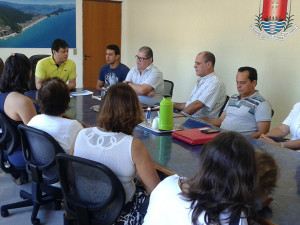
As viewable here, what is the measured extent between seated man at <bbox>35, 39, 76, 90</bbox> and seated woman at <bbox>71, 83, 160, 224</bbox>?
2.28 meters

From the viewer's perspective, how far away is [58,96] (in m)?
2.11

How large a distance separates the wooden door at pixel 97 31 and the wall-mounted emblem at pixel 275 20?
3343mm

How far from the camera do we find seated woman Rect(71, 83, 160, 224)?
1.53 metres

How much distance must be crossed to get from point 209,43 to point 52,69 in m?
2.16

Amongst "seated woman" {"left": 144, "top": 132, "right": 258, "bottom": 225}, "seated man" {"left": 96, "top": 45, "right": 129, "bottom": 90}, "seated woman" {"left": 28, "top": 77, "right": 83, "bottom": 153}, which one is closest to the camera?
"seated woman" {"left": 144, "top": 132, "right": 258, "bottom": 225}

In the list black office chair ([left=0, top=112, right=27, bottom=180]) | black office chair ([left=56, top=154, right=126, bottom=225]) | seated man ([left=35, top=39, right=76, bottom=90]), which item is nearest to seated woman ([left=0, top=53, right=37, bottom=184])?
black office chair ([left=0, top=112, right=27, bottom=180])

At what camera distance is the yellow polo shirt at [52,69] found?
3854 mm

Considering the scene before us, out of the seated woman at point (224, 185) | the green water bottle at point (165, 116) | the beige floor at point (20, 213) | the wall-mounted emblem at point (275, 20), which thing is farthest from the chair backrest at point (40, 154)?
the wall-mounted emblem at point (275, 20)

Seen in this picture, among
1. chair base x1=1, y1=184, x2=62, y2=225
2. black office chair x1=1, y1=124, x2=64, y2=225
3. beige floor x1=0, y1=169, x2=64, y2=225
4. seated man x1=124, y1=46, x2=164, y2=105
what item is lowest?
beige floor x1=0, y1=169, x2=64, y2=225

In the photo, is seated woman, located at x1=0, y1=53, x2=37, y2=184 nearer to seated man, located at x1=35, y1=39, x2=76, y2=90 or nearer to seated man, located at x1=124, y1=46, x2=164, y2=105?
seated man, located at x1=35, y1=39, x2=76, y2=90

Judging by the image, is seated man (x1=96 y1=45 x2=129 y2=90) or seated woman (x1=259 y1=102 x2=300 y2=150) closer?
seated woman (x1=259 y1=102 x2=300 y2=150)

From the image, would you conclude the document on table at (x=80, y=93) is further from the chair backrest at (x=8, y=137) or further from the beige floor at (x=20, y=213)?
the chair backrest at (x=8, y=137)

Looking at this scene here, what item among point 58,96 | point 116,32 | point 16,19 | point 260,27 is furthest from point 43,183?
point 116,32

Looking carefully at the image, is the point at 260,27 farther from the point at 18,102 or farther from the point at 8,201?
the point at 8,201
